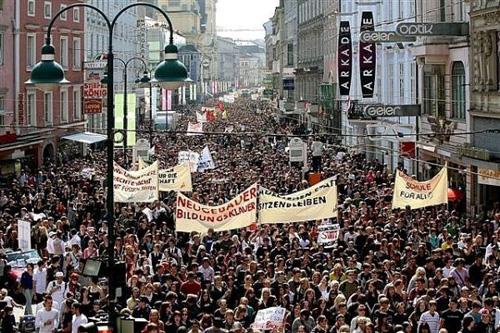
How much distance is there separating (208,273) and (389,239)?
4692mm

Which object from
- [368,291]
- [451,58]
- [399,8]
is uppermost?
[399,8]

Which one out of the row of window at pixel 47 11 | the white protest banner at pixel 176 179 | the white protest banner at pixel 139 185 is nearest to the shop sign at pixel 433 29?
the white protest banner at pixel 176 179

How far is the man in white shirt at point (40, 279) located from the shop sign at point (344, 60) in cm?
3696

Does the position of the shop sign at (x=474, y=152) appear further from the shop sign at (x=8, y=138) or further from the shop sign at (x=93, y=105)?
the shop sign at (x=93, y=105)

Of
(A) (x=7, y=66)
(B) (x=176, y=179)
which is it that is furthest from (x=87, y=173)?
(A) (x=7, y=66)

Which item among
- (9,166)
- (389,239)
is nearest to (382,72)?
(9,166)

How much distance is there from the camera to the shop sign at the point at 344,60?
54.9m

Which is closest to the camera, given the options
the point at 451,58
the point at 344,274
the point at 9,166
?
the point at 344,274

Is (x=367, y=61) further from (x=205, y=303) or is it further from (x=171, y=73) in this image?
(x=171, y=73)

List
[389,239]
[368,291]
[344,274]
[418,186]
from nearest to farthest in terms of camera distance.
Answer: [368,291], [344,274], [389,239], [418,186]

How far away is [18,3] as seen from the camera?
168 ft

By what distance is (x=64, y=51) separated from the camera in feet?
193

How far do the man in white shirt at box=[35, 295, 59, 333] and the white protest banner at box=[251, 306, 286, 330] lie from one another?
2983mm

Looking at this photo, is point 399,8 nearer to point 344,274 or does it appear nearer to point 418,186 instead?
point 418,186
